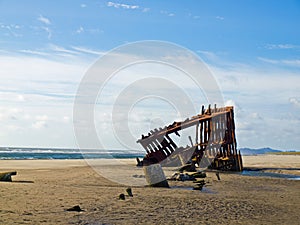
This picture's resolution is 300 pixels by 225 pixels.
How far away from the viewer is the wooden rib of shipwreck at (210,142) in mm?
22375

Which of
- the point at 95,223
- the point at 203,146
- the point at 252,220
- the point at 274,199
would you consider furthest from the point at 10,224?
the point at 203,146

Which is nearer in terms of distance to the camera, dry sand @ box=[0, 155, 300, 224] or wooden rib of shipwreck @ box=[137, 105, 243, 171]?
dry sand @ box=[0, 155, 300, 224]

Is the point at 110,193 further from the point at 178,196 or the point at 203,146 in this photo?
the point at 203,146

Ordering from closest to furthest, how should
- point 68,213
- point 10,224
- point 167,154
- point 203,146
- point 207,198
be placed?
point 10,224
point 68,213
point 207,198
point 203,146
point 167,154

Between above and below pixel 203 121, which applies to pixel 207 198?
below

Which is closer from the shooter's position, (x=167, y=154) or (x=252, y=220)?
(x=252, y=220)

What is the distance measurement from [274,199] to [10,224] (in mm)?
7841

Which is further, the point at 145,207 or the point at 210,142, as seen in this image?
the point at 210,142

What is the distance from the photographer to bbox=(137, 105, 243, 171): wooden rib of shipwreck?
73.4 ft

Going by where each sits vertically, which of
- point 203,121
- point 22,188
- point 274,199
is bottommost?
point 274,199

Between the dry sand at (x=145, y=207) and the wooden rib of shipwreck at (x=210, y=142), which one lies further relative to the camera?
the wooden rib of shipwreck at (x=210, y=142)

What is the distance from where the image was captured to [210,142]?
2273 centimetres

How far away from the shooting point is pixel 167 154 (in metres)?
24.8

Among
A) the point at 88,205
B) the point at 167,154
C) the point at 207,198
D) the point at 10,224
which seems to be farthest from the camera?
the point at 167,154
